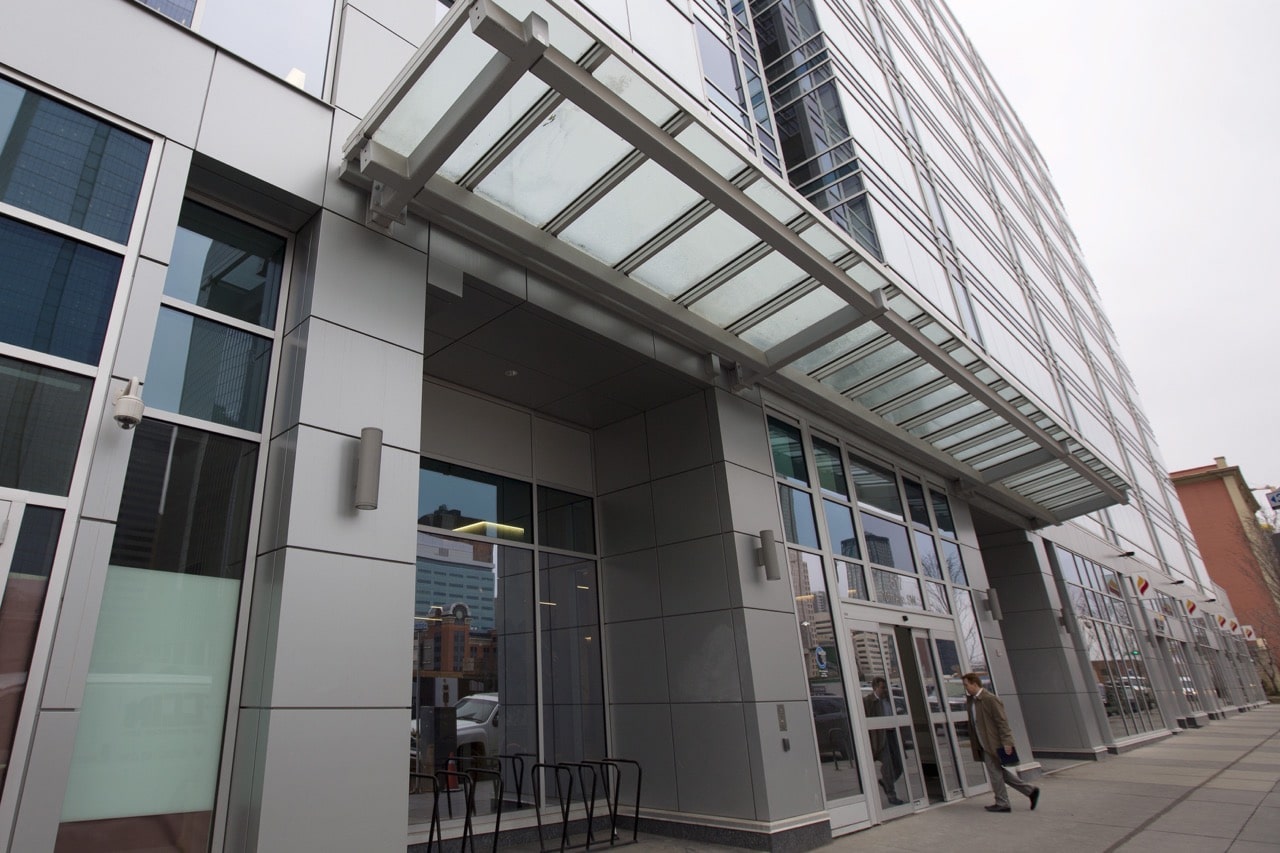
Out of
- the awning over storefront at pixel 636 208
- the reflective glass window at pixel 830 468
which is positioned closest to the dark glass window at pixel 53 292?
the awning over storefront at pixel 636 208

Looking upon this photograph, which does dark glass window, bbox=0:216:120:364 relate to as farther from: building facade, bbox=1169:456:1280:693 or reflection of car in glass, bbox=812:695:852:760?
building facade, bbox=1169:456:1280:693

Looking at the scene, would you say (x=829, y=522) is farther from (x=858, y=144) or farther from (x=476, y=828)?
(x=858, y=144)

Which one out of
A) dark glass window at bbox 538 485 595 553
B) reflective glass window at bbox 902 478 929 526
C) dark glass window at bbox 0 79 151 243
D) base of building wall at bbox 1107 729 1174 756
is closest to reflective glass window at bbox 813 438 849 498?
reflective glass window at bbox 902 478 929 526

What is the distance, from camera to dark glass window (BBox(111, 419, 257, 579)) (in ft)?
15.6

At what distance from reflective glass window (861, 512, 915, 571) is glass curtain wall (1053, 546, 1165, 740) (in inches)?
341

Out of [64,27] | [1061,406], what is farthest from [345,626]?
[1061,406]

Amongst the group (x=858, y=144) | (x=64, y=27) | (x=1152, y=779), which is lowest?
(x=1152, y=779)

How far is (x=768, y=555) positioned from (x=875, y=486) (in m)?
4.35

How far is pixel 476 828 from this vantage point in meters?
7.79

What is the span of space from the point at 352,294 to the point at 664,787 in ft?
22.3

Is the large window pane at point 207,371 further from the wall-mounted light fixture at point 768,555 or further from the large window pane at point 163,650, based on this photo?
the wall-mounted light fixture at point 768,555

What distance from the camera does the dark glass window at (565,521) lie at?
9.84 metres

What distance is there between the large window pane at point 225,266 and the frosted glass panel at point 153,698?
2127 mm

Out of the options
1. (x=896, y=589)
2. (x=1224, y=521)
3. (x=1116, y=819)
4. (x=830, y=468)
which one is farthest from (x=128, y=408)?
(x=1224, y=521)
